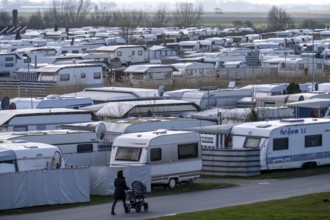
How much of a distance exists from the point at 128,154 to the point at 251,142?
3.80 meters

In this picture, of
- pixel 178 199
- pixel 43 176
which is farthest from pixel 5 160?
pixel 178 199

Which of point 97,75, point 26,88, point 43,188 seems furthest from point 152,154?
point 97,75

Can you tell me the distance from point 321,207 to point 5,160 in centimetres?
639

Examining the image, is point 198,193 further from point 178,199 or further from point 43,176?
point 43,176

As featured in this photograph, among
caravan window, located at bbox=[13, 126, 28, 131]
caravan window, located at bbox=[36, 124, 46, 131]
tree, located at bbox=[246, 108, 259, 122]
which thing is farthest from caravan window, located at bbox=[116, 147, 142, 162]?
tree, located at bbox=[246, 108, 259, 122]

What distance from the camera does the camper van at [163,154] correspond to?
21.3 meters

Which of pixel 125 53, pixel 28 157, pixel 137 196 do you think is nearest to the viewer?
pixel 137 196

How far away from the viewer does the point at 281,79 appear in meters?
47.2

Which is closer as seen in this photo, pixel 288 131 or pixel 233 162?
pixel 233 162

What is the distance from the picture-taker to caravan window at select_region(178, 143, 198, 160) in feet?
71.6

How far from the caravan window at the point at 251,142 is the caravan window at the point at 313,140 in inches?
53.1

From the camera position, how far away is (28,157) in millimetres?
20297

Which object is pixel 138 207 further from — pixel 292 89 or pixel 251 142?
pixel 292 89

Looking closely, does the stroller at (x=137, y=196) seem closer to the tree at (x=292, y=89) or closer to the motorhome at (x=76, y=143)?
the motorhome at (x=76, y=143)
